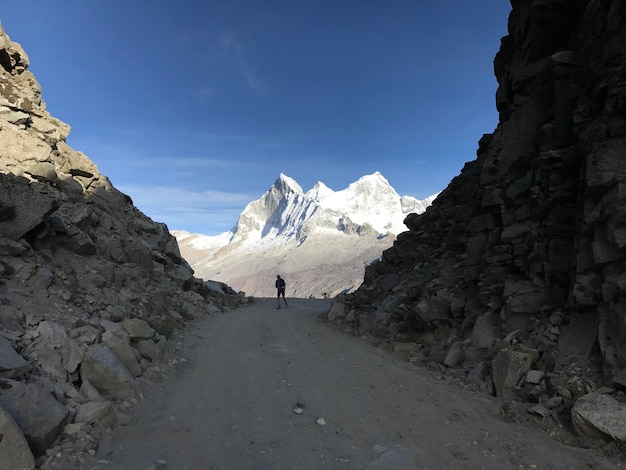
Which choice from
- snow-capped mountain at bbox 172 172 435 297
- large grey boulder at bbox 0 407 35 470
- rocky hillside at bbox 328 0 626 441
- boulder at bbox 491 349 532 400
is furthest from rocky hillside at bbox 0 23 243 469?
snow-capped mountain at bbox 172 172 435 297

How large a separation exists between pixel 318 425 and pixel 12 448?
4.68 m

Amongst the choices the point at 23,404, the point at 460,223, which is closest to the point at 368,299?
the point at 460,223

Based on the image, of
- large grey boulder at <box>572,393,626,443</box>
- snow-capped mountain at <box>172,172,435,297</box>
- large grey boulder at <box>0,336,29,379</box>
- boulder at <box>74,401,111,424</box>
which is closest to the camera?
large grey boulder at <box>572,393,626,443</box>

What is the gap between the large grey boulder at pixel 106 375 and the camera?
752 cm

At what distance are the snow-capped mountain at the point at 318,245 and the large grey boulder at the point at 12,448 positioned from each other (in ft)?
250

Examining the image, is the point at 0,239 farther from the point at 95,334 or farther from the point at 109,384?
the point at 109,384

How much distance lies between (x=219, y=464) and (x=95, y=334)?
5125 mm

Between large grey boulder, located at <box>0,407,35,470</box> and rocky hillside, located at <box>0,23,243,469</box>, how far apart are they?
0.01 m

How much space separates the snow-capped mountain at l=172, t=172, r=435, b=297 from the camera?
109 m

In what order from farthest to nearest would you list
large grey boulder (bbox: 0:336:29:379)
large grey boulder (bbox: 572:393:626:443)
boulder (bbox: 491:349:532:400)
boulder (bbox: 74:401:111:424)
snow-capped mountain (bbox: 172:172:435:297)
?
snow-capped mountain (bbox: 172:172:435:297) → boulder (bbox: 491:349:532:400) → boulder (bbox: 74:401:111:424) → large grey boulder (bbox: 0:336:29:379) → large grey boulder (bbox: 572:393:626:443)

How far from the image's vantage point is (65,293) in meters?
10.5

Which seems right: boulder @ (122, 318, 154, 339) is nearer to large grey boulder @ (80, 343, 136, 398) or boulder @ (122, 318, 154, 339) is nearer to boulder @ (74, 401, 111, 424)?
large grey boulder @ (80, 343, 136, 398)

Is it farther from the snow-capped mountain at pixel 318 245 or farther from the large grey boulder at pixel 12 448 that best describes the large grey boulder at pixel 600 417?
the snow-capped mountain at pixel 318 245

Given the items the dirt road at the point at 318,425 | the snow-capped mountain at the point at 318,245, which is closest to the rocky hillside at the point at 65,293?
the dirt road at the point at 318,425
